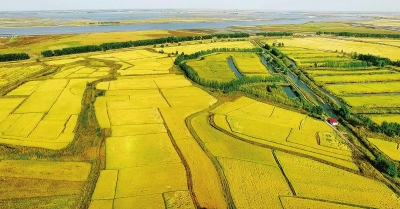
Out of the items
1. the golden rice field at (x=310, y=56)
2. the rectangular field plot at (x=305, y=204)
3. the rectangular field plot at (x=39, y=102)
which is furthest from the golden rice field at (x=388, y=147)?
the golden rice field at (x=310, y=56)

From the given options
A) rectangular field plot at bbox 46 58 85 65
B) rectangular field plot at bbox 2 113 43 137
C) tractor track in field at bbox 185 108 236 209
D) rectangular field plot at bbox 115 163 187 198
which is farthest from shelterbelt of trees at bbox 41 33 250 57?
rectangular field plot at bbox 115 163 187 198

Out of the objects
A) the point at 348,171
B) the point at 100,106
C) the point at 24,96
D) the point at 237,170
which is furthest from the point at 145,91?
the point at 348,171

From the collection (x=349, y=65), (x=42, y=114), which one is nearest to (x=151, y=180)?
(x=42, y=114)

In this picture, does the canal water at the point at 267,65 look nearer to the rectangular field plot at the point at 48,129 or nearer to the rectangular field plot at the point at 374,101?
the rectangular field plot at the point at 374,101

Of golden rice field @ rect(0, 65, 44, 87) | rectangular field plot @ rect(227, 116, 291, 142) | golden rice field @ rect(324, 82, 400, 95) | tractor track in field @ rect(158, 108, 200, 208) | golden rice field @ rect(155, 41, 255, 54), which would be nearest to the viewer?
tractor track in field @ rect(158, 108, 200, 208)

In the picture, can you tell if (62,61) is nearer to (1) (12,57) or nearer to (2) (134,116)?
(1) (12,57)

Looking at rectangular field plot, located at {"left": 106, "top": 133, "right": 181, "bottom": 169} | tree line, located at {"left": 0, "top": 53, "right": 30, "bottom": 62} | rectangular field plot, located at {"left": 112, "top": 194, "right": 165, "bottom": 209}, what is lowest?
rectangular field plot, located at {"left": 112, "top": 194, "right": 165, "bottom": 209}

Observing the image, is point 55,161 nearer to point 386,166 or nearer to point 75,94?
point 75,94

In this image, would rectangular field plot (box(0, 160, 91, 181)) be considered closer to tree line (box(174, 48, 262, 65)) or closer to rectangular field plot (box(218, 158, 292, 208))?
rectangular field plot (box(218, 158, 292, 208))
